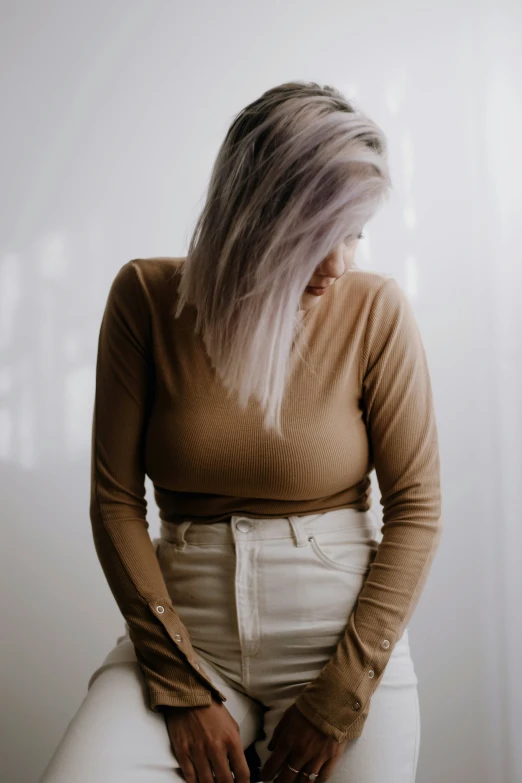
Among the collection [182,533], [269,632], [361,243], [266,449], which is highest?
[361,243]

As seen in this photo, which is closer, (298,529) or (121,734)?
(121,734)

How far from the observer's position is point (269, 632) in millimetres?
1072

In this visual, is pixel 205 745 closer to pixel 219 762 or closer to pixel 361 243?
pixel 219 762

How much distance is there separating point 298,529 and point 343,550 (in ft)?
0.23

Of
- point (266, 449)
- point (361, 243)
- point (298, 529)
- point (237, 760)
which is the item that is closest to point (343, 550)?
point (298, 529)

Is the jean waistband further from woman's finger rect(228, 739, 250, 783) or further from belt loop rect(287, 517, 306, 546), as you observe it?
woman's finger rect(228, 739, 250, 783)

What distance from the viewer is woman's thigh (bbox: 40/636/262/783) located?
0.94m

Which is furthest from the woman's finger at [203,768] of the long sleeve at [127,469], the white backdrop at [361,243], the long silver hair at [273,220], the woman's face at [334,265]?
the white backdrop at [361,243]

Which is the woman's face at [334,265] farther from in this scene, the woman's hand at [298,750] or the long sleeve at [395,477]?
the woman's hand at [298,750]

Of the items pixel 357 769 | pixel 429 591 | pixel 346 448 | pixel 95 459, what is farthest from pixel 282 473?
pixel 429 591

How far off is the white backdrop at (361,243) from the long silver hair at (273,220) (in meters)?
0.64

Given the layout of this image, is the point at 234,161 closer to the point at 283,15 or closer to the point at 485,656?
the point at 283,15

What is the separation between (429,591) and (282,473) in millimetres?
779

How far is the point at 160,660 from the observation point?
105 cm
